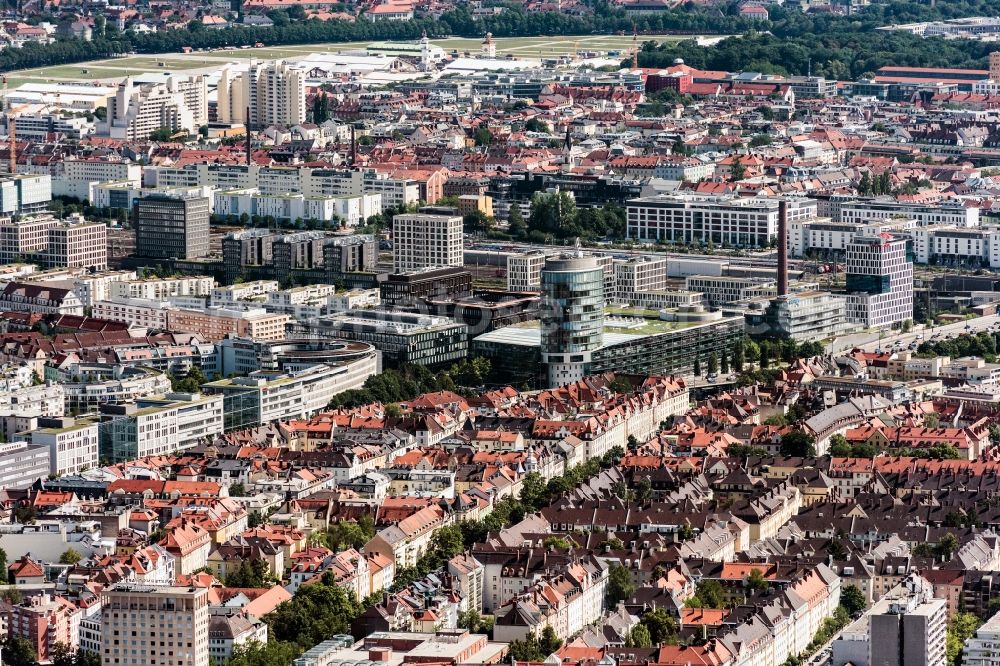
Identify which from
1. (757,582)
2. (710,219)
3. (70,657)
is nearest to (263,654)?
(70,657)

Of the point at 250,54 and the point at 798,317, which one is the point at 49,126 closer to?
the point at 250,54

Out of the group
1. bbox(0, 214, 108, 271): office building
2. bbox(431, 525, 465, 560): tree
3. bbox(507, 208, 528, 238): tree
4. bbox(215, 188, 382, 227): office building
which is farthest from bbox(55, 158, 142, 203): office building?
bbox(431, 525, 465, 560): tree

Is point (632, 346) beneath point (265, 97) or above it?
beneath

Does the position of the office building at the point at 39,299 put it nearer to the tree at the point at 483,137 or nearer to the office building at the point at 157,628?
the office building at the point at 157,628

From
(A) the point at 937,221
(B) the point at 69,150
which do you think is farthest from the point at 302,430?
(B) the point at 69,150

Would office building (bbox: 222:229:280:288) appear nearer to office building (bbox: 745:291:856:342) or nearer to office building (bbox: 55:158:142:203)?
office building (bbox: 745:291:856:342)

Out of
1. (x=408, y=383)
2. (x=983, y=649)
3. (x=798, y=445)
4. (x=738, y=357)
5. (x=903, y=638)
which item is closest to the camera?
(x=903, y=638)

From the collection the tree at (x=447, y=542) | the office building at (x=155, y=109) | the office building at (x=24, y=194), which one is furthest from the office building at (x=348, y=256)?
the office building at (x=155, y=109)
